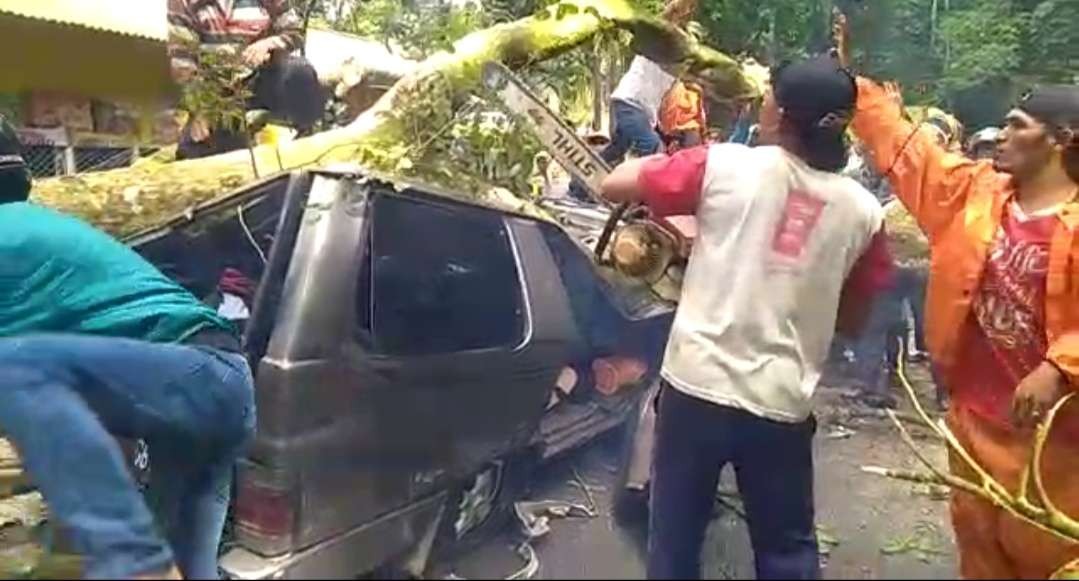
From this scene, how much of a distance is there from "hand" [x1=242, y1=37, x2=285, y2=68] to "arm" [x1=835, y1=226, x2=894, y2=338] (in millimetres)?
3464

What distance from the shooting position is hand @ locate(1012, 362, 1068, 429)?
318cm

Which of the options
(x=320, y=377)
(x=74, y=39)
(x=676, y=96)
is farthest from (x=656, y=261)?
(x=74, y=39)

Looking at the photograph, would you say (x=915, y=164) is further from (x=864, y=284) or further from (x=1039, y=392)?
(x=1039, y=392)

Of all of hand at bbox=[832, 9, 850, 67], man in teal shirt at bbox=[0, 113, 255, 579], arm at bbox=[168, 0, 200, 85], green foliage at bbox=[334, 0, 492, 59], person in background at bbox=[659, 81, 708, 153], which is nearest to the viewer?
man in teal shirt at bbox=[0, 113, 255, 579]

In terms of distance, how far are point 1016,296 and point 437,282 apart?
1.57 m

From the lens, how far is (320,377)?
3.31m

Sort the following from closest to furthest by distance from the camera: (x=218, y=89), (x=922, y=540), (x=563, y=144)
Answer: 1. (x=922, y=540)
2. (x=563, y=144)
3. (x=218, y=89)

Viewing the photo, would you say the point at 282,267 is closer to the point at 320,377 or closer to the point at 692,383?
the point at 320,377

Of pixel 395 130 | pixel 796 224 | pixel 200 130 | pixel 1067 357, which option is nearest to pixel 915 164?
pixel 1067 357

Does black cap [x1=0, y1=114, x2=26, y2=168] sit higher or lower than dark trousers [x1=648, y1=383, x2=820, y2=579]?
higher

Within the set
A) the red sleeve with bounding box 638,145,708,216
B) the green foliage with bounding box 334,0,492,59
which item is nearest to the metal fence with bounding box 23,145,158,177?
the green foliage with bounding box 334,0,492,59

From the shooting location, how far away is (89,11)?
8211 millimetres

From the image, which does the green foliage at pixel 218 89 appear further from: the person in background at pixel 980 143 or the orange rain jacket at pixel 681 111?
the person in background at pixel 980 143

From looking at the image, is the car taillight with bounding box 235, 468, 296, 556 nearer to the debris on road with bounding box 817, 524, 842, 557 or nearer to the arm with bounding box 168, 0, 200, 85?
the debris on road with bounding box 817, 524, 842, 557
